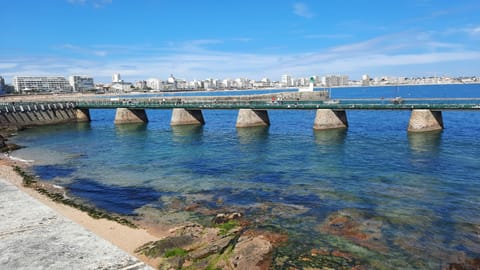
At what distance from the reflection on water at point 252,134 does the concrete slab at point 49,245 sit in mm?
35132

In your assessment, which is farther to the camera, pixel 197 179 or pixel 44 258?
pixel 197 179

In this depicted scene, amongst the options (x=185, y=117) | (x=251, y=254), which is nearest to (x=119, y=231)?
(x=251, y=254)

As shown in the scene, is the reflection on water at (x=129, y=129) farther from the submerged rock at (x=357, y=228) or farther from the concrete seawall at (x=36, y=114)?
the submerged rock at (x=357, y=228)

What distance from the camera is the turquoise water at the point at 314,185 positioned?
17.3 m

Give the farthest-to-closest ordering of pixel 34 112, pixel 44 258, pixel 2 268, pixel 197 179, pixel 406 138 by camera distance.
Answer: pixel 34 112 < pixel 406 138 < pixel 197 179 < pixel 44 258 < pixel 2 268

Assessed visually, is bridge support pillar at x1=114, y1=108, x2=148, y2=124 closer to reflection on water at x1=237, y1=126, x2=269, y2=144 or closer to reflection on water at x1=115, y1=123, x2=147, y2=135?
reflection on water at x1=115, y1=123, x2=147, y2=135

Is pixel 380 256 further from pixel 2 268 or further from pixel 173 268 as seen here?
pixel 2 268

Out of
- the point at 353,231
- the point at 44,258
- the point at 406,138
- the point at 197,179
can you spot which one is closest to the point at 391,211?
the point at 353,231

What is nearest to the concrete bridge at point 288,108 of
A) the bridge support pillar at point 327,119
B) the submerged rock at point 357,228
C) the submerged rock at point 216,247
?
the bridge support pillar at point 327,119

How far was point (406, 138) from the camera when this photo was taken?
5106cm

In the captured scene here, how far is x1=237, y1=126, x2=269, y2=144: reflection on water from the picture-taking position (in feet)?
178

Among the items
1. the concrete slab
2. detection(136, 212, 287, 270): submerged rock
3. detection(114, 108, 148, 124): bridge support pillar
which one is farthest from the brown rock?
detection(114, 108, 148, 124): bridge support pillar

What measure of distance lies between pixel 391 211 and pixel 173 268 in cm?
1375

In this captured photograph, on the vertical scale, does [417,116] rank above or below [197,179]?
above
